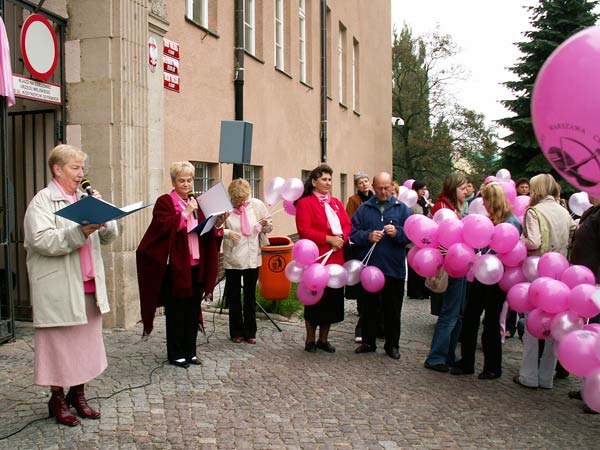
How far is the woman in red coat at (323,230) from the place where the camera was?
Result: 22.5ft

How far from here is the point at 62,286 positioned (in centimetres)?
450

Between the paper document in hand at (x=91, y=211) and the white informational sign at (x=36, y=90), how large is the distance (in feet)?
10.1

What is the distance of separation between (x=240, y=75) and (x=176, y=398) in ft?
21.0

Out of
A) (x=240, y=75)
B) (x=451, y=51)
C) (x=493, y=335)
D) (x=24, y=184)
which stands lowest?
(x=493, y=335)

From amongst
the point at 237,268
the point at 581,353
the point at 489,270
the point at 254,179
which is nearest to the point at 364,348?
the point at 237,268

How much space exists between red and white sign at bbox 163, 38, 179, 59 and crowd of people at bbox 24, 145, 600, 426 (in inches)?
97.7

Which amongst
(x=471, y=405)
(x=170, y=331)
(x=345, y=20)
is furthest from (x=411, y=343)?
(x=345, y=20)

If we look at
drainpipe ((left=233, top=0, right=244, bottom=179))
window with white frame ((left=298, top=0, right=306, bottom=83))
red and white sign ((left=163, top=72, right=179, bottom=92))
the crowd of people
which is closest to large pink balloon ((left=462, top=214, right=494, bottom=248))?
the crowd of people

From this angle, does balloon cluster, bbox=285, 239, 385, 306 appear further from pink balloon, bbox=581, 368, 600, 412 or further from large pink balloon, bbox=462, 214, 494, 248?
pink balloon, bbox=581, 368, 600, 412

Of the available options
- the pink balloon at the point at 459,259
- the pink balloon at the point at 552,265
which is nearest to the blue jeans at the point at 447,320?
the pink balloon at the point at 459,259

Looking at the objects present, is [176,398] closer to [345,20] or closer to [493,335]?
[493,335]

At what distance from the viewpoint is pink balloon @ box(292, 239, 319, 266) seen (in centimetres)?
651

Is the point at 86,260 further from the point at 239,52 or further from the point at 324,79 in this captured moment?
the point at 324,79

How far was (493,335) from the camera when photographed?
612cm
